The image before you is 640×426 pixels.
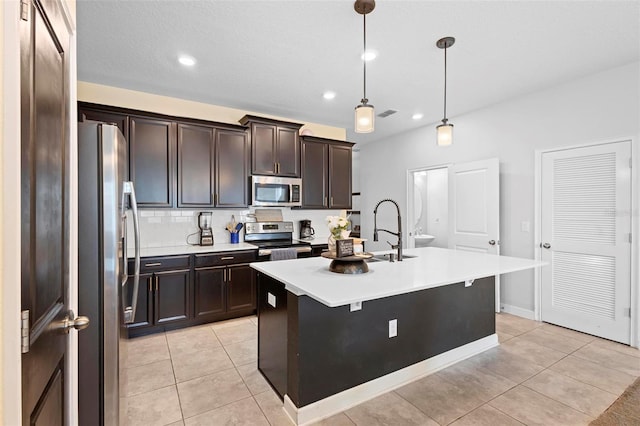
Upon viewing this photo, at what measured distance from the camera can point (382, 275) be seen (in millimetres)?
2102

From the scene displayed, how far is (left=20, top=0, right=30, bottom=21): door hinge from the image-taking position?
677mm

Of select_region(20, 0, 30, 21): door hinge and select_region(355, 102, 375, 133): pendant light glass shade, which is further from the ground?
select_region(355, 102, 375, 133): pendant light glass shade

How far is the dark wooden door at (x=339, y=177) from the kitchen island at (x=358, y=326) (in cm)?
223

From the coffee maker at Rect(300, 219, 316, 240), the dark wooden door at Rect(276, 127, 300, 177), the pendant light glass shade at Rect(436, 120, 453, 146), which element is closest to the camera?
A: the pendant light glass shade at Rect(436, 120, 453, 146)

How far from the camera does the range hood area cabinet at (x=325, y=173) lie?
457cm

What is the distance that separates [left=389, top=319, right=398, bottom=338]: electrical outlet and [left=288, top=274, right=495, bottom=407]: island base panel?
0.08ft

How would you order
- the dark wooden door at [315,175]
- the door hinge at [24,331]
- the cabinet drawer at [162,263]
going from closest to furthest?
the door hinge at [24,331] → the cabinet drawer at [162,263] → the dark wooden door at [315,175]

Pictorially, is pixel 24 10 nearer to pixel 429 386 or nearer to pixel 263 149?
pixel 429 386

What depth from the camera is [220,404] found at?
216cm

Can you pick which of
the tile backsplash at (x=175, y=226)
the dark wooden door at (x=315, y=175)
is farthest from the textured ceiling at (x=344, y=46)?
the tile backsplash at (x=175, y=226)

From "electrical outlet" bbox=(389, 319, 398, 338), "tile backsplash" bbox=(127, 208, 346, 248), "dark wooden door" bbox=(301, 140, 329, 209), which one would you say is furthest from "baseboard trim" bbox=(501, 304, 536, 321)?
"tile backsplash" bbox=(127, 208, 346, 248)

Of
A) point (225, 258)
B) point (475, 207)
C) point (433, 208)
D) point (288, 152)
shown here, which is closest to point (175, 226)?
point (225, 258)

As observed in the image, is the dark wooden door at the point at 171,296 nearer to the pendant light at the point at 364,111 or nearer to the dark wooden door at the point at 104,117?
the dark wooden door at the point at 104,117

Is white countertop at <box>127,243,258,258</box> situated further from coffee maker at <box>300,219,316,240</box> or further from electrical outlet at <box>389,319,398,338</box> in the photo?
electrical outlet at <box>389,319,398,338</box>
